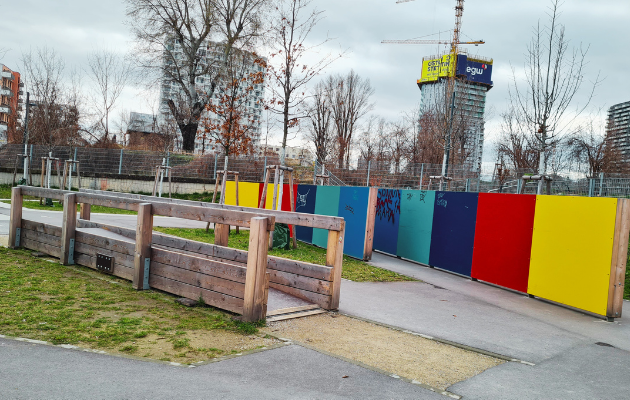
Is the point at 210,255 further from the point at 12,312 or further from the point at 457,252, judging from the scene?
the point at 457,252

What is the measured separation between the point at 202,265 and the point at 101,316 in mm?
1226

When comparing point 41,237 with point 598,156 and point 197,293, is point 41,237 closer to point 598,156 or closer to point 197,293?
point 197,293

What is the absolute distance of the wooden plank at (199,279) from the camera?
540 centimetres

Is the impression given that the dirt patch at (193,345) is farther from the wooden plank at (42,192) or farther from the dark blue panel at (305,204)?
the dark blue panel at (305,204)

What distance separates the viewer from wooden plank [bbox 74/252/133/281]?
22.4 feet

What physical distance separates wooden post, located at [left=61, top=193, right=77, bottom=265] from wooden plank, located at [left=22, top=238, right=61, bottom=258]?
1.30 feet

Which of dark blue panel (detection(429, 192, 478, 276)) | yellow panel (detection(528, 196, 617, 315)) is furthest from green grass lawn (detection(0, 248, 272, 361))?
dark blue panel (detection(429, 192, 478, 276))

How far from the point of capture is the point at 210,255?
268 inches

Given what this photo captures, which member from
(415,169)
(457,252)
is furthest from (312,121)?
(457,252)

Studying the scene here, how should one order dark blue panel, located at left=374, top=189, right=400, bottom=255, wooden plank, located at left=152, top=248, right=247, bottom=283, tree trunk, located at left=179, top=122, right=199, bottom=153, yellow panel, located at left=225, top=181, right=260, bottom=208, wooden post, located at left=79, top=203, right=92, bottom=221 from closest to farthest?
wooden plank, located at left=152, top=248, right=247, bottom=283
wooden post, located at left=79, top=203, right=92, bottom=221
dark blue panel, located at left=374, top=189, right=400, bottom=255
yellow panel, located at left=225, top=181, right=260, bottom=208
tree trunk, located at left=179, top=122, right=199, bottom=153

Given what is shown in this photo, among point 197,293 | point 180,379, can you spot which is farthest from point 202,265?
point 180,379

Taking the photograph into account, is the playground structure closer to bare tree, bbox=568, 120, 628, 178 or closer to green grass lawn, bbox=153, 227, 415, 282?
green grass lawn, bbox=153, 227, 415, 282

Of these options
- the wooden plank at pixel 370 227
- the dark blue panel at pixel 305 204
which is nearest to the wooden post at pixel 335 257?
the wooden plank at pixel 370 227

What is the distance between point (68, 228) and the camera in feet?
25.5
